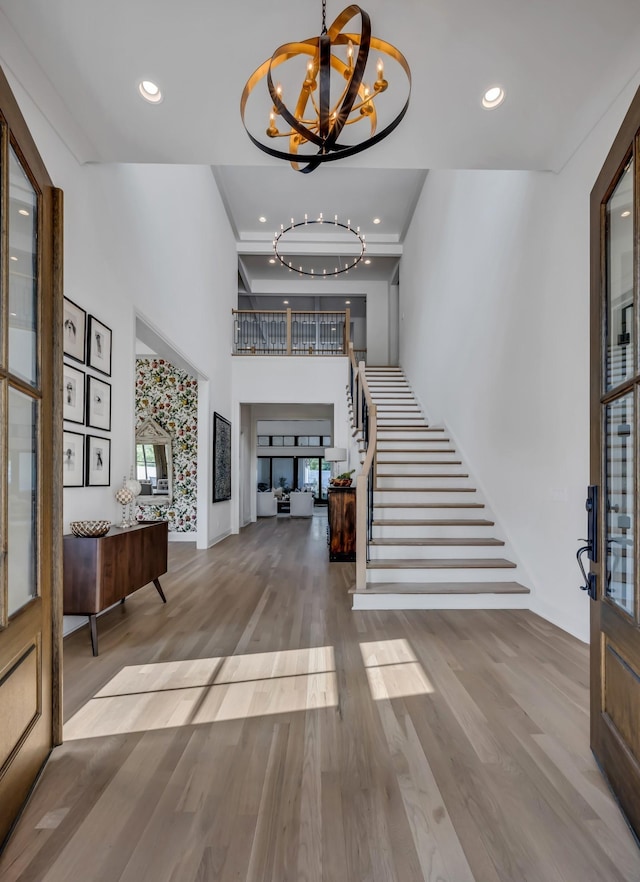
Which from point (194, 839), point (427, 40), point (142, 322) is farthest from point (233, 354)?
point (194, 839)

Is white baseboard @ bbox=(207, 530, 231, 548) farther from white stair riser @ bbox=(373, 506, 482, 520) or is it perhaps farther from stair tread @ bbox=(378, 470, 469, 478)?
white stair riser @ bbox=(373, 506, 482, 520)

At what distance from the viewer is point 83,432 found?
146 inches

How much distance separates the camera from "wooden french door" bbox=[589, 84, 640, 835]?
1.61m

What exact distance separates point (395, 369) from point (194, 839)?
412 inches

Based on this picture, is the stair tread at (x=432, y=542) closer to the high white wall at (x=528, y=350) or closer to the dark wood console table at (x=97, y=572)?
the high white wall at (x=528, y=350)

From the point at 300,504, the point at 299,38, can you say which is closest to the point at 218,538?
the point at 300,504

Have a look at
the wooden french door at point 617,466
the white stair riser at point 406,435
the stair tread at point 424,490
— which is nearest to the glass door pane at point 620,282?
the wooden french door at point 617,466

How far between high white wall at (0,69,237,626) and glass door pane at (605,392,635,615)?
10.8 feet

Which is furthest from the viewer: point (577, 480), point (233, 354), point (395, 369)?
point (395, 369)

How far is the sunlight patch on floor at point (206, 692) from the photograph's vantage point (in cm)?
232

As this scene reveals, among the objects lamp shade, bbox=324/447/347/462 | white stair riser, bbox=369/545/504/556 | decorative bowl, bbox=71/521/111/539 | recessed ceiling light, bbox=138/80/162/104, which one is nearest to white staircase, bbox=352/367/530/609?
white stair riser, bbox=369/545/504/556

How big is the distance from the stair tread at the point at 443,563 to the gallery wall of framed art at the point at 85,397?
252 cm

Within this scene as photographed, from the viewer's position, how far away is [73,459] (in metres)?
3.55

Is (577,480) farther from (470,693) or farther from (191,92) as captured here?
(191,92)
